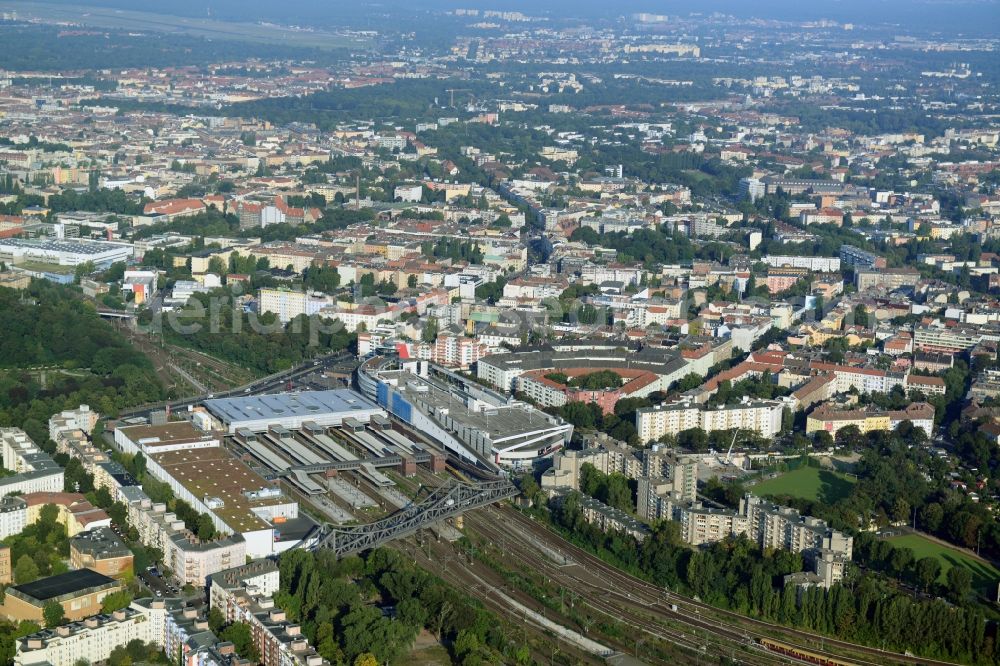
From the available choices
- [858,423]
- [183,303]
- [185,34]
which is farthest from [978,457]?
[185,34]

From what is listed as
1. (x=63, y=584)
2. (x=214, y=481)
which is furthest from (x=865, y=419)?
(x=63, y=584)

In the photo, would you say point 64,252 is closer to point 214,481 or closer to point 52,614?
point 214,481

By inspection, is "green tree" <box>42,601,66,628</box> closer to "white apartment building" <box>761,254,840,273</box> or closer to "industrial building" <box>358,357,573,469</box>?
"industrial building" <box>358,357,573,469</box>

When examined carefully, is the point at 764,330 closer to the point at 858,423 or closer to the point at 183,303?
the point at 858,423

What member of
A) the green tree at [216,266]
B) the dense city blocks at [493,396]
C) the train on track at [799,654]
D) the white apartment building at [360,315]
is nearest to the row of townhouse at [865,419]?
the dense city blocks at [493,396]

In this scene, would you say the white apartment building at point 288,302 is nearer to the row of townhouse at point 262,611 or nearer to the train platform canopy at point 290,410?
the train platform canopy at point 290,410

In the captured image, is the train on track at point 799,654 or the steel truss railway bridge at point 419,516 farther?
the steel truss railway bridge at point 419,516
